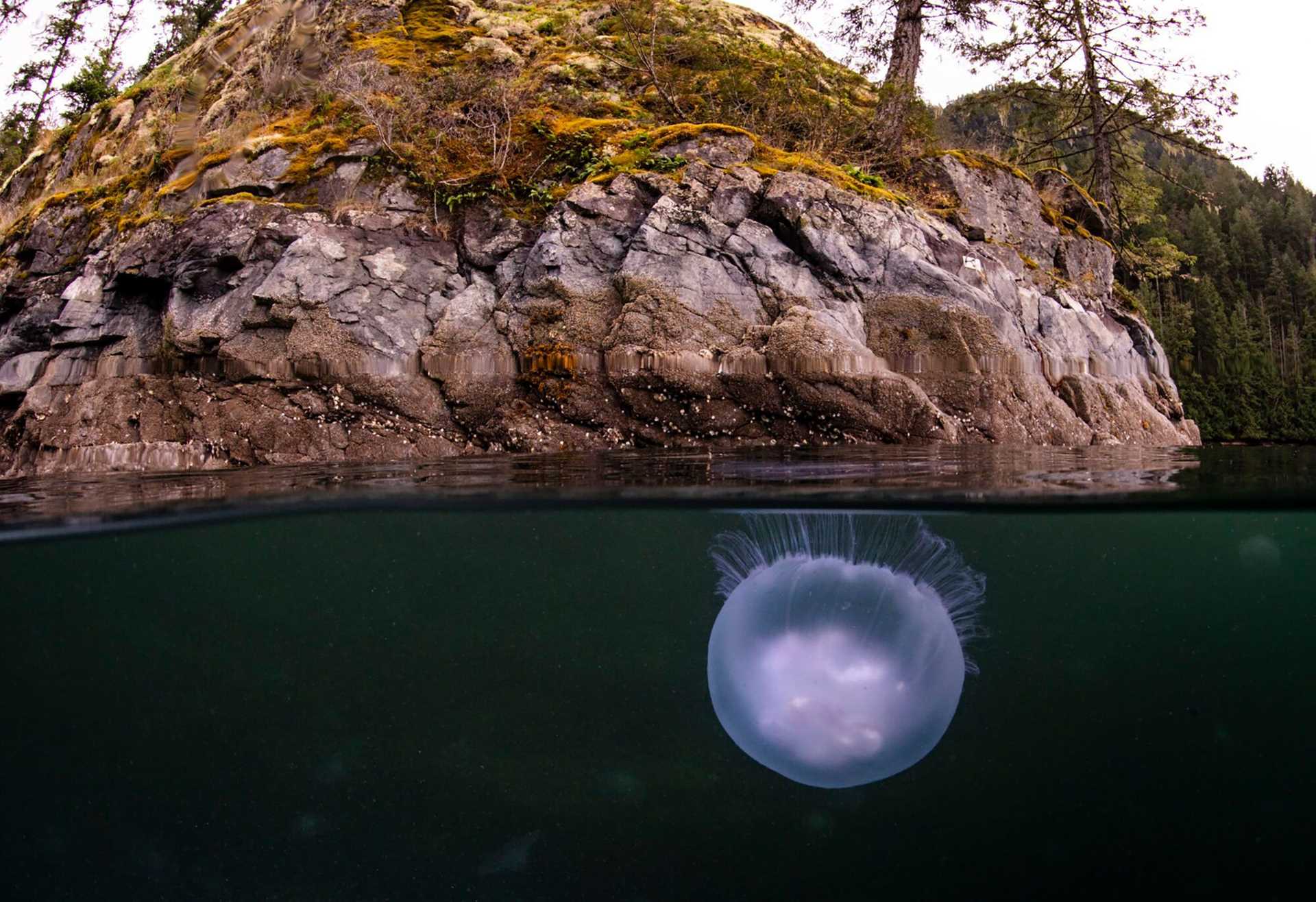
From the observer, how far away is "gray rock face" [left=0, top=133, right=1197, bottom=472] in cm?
857

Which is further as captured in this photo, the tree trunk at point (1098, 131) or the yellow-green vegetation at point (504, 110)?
the tree trunk at point (1098, 131)

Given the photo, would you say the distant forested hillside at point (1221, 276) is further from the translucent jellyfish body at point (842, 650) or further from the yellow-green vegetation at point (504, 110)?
the translucent jellyfish body at point (842, 650)

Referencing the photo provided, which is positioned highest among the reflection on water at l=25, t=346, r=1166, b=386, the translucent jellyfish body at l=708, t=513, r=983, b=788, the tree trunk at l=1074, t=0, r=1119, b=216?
the tree trunk at l=1074, t=0, r=1119, b=216

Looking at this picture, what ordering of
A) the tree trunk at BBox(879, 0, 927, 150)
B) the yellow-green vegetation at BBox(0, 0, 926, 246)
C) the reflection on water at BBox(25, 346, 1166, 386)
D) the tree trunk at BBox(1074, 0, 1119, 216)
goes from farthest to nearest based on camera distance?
1. the tree trunk at BBox(1074, 0, 1119, 216)
2. the tree trunk at BBox(879, 0, 927, 150)
3. the yellow-green vegetation at BBox(0, 0, 926, 246)
4. the reflection on water at BBox(25, 346, 1166, 386)

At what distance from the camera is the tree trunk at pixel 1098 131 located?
2012 cm

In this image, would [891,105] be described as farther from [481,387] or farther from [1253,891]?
[1253,891]

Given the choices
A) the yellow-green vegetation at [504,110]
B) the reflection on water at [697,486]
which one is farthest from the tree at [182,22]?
the reflection on water at [697,486]

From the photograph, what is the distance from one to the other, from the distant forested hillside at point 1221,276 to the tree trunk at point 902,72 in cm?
154

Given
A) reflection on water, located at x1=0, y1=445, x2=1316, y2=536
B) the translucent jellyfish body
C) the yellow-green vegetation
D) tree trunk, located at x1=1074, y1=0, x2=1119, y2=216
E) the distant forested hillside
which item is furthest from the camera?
the distant forested hillside

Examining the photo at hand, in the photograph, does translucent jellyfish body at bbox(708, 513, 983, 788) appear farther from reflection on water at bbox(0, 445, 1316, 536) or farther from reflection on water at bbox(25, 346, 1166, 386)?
reflection on water at bbox(25, 346, 1166, 386)

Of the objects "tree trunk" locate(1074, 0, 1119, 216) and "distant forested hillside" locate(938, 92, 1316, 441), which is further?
"distant forested hillside" locate(938, 92, 1316, 441)

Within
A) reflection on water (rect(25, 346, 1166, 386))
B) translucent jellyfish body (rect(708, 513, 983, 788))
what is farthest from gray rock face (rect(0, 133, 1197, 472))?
translucent jellyfish body (rect(708, 513, 983, 788))

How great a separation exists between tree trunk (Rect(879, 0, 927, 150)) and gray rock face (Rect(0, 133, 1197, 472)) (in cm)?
267

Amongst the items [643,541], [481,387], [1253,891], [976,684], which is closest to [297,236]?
[481,387]
